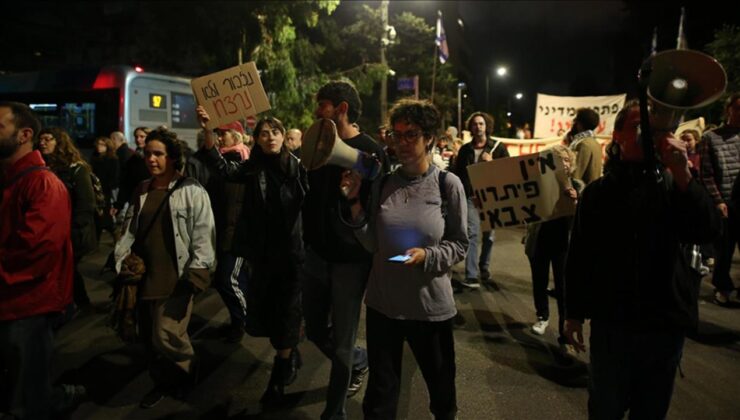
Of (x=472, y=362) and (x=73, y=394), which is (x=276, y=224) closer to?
(x=73, y=394)

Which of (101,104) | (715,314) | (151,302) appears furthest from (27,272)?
(101,104)

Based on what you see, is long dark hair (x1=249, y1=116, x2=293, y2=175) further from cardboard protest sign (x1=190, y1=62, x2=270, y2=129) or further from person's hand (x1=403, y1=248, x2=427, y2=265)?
person's hand (x1=403, y1=248, x2=427, y2=265)

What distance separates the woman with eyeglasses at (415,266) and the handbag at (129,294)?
161cm

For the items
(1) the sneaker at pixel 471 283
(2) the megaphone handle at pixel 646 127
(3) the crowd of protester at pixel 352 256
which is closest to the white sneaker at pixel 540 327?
(3) the crowd of protester at pixel 352 256

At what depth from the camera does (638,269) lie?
2.10 meters

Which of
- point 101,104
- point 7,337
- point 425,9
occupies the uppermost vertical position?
point 425,9

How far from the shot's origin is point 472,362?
13.7ft

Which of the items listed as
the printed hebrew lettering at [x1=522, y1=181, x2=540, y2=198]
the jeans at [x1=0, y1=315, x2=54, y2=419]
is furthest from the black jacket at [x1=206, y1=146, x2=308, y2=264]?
the printed hebrew lettering at [x1=522, y1=181, x2=540, y2=198]

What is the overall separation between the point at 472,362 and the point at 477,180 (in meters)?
1.80

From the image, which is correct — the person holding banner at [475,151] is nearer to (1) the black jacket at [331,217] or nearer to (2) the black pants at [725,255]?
(2) the black pants at [725,255]

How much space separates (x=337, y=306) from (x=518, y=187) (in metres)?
1.34

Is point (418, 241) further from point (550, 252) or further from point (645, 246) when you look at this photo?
point (550, 252)

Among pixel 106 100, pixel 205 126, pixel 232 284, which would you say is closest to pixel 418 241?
pixel 205 126

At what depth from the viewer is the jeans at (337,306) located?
9.37 feet
